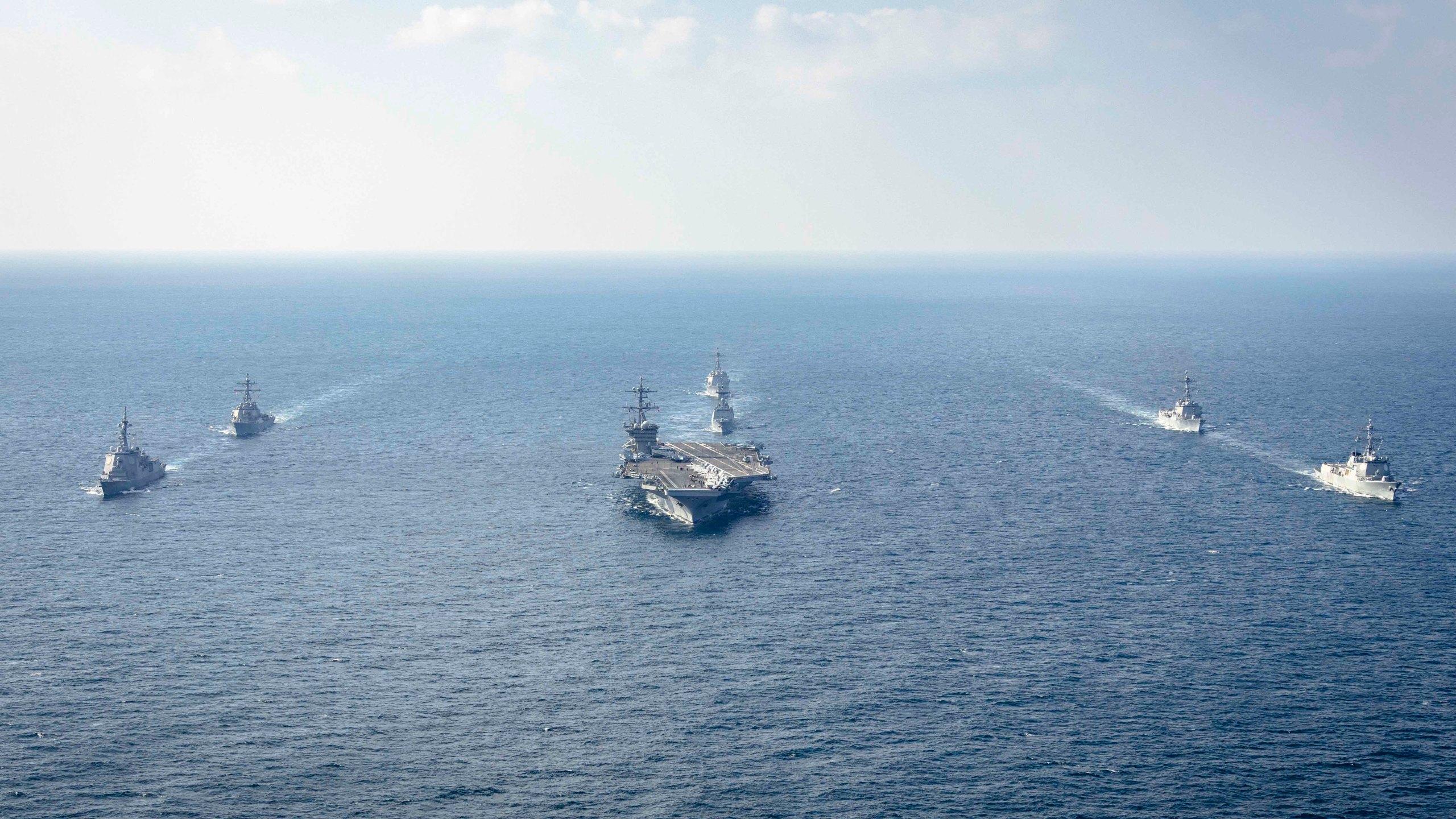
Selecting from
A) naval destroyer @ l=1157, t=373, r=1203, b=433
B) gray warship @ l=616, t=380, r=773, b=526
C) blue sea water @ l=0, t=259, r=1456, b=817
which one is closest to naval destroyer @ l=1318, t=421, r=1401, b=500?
blue sea water @ l=0, t=259, r=1456, b=817

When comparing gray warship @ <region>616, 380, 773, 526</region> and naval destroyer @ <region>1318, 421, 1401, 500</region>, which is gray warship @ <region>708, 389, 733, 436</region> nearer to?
gray warship @ <region>616, 380, 773, 526</region>

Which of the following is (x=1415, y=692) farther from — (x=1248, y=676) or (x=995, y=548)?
(x=995, y=548)

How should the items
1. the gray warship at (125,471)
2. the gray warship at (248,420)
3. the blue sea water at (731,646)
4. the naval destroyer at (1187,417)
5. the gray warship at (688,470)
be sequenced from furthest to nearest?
the naval destroyer at (1187,417)
the gray warship at (248,420)
the gray warship at (125,471)
the gray warship at (688,470)
the blue sea water at (731,646)

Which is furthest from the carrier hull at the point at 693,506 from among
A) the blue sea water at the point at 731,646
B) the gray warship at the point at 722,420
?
the gray warship at the point at 722,420

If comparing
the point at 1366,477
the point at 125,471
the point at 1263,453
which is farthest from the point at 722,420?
the point at 1366,477

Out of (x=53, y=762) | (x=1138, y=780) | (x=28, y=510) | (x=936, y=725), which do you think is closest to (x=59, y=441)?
(x=28, y=510)

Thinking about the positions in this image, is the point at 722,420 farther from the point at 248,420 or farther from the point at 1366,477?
the point at 1366,477

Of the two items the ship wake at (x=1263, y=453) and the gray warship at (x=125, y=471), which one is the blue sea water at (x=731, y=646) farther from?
the gray warship at (x=125, y=471)
